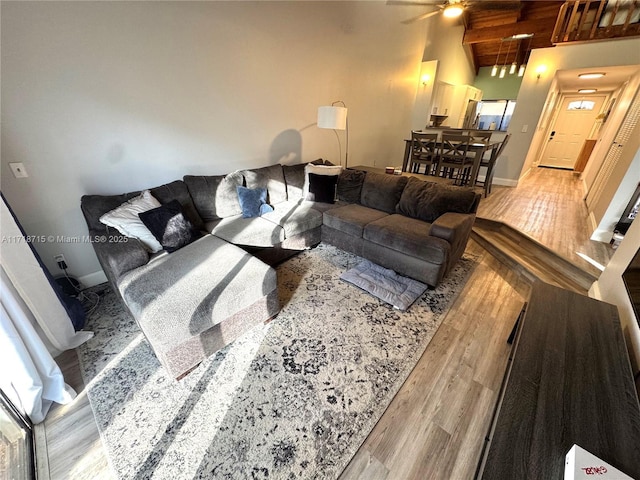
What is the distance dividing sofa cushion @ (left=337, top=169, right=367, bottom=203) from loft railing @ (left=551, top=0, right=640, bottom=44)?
4519 millimetres

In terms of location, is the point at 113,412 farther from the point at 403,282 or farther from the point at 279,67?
the point at 279,67

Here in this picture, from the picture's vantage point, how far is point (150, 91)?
7.64ft

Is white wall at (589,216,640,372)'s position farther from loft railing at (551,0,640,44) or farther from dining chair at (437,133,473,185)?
loft railing at (551,0,640,44)

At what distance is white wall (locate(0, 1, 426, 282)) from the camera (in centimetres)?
185

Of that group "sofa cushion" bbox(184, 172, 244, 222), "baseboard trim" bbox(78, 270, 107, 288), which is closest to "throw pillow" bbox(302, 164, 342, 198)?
"sofa cushion" bbox(184, 172, 244, 222)

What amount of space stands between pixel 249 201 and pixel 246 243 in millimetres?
597

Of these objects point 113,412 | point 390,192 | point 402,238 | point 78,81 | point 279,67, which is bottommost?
point 113,412

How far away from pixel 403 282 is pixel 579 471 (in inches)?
Result: 68.2

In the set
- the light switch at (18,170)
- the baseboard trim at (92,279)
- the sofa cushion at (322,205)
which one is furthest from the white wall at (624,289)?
the light switch at (18,170)

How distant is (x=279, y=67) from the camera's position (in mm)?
3197

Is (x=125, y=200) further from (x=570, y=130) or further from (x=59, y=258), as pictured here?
(x=570, y=130)

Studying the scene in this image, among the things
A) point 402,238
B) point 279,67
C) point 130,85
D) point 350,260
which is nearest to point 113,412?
point 350,260

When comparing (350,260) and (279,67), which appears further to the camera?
(279,67)

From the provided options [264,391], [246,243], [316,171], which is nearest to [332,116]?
[316,171]
